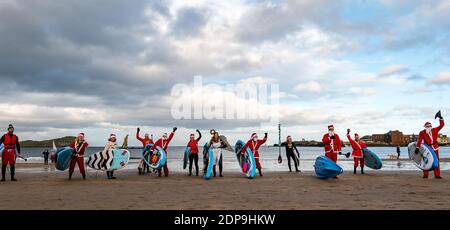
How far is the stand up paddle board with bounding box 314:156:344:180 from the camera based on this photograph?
43.7ft

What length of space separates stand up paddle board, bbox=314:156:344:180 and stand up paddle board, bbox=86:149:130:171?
783 cm

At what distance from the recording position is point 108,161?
15.1 metres

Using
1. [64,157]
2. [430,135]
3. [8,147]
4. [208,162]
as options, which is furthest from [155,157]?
[430,135]

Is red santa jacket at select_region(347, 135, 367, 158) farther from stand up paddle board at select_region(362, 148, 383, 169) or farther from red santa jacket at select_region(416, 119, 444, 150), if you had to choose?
red santa jacket at select_region(416, 119, 444, 150)

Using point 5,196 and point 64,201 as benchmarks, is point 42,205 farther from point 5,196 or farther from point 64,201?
point 5,196

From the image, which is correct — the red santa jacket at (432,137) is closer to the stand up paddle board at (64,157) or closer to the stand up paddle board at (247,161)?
the stand up paddle board at (247,161)

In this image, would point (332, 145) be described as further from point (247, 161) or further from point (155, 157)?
point (155, 157)

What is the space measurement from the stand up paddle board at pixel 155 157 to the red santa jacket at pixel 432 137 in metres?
10.1

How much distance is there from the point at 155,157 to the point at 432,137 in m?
11.1

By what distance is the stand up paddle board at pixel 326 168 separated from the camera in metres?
13.3

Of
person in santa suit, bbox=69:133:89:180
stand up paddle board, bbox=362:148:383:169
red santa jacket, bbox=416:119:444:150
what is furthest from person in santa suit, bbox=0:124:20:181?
red santa jacket, bbox=416:119:444:150
